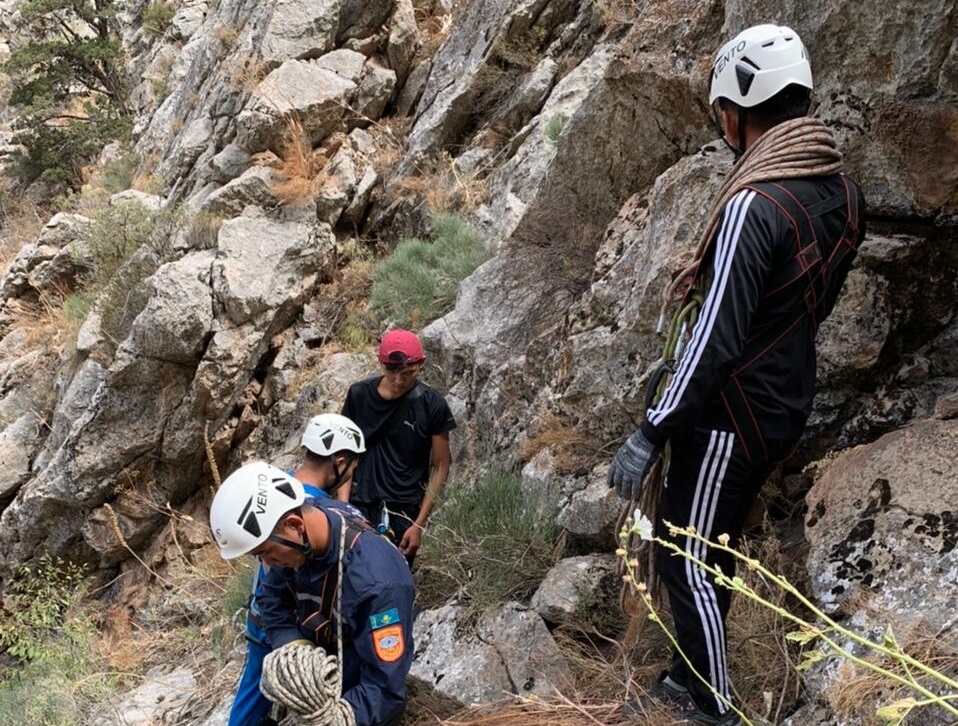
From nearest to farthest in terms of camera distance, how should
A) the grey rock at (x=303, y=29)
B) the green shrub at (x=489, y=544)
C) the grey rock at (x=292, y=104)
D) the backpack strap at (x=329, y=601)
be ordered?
the backpack strap at (x=329, y=601) → the green shrub at (x=489, y=544) → the grey rock at (x=292, y=104) → the grey rock at (x=303, y=29)

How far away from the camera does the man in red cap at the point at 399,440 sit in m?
4.33

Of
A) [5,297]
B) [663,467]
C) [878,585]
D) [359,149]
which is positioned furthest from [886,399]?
[5,297]

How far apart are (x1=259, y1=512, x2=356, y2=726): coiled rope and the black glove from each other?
0.95 metres

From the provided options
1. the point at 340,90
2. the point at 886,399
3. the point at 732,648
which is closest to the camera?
the point at 732,648

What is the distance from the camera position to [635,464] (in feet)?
7.97

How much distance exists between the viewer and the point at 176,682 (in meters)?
5.09

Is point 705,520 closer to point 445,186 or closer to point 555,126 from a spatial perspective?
point 555,126

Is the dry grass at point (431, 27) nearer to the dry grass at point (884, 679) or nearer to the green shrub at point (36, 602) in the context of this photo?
the green shrub at point (36, 602)

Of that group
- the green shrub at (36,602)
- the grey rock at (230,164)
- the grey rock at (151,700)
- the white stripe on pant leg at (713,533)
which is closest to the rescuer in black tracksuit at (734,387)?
the white stripe on pant leg at (713,533)

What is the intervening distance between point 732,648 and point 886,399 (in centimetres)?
126

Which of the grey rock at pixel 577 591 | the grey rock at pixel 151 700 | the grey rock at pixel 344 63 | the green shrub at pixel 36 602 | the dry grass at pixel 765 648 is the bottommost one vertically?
the green shrub at pixel 36 602

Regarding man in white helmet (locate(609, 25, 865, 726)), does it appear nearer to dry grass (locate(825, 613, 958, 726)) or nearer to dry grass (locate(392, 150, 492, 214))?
dry grass (locate(825, 613, 958, 726))

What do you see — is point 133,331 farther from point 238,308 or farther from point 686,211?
point 686,211

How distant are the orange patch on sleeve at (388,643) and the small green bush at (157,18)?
1771cm
